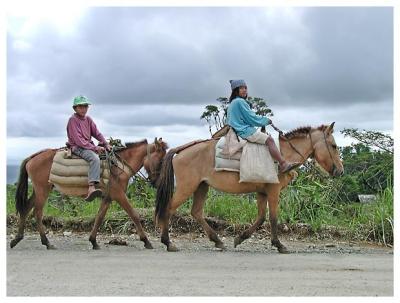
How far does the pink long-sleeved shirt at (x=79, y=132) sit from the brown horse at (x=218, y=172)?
4.18 feet

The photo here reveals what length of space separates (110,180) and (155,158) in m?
0.79

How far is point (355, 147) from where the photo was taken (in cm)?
1334

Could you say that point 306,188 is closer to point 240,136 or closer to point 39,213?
point 240,136

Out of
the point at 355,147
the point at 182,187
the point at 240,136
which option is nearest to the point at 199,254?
the point at 182,187

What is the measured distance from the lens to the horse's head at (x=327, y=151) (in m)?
9.93

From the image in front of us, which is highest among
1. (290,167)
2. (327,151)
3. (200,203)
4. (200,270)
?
(327,151)

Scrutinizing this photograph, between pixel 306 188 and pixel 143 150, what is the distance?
3215mm

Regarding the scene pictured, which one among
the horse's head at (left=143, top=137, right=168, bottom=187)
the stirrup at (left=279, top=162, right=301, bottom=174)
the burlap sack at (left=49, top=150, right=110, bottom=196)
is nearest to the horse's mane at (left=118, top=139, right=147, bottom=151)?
the horse's head at (left=143, top=137, right=168, bottom=187)

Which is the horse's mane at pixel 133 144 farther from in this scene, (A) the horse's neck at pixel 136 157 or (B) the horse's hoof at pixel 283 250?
(B) the horse's hoof at pixel 283 250

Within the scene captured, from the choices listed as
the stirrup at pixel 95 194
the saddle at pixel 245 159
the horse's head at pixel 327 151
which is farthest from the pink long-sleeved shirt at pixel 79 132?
the horse's head at pixel 327 151

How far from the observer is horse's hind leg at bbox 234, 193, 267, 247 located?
9.76 metres

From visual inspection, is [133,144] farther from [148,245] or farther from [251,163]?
[251,163]

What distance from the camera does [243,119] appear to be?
9773 millimetres

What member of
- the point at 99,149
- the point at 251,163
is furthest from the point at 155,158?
the point at 251,163
